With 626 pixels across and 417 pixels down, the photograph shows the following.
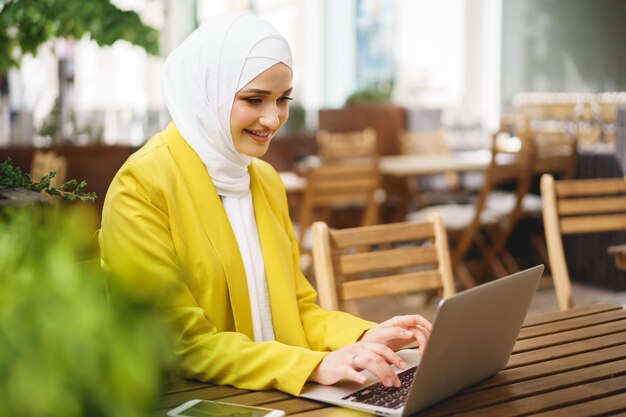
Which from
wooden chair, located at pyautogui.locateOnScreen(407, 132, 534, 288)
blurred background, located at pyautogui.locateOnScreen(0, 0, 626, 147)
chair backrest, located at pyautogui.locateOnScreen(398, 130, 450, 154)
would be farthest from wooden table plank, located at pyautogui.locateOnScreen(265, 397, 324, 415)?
blurred background, located at pyautogui.locateOnScreen(0, 0, 626, 147)

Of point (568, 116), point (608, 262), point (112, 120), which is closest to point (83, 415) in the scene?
point (608, 262)

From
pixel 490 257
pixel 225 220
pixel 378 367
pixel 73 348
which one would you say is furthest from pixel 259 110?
pixel 490 257

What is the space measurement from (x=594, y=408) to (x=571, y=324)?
1.76 ft

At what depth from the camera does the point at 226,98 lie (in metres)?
1.51

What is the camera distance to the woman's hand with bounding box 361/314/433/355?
139 centimetres

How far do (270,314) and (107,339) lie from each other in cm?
112

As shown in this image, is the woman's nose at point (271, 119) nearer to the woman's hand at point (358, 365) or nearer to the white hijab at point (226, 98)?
the white hijab at point (226, 98)

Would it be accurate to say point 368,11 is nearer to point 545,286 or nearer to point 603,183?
point 545,286

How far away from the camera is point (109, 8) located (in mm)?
3141

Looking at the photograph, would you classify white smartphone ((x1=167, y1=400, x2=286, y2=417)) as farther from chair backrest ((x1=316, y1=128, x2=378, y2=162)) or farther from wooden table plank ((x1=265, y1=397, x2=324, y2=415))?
chair backrest ((x1=316, y1=128, x2=378, y2=162))

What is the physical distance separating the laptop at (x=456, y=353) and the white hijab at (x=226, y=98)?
0.36 m

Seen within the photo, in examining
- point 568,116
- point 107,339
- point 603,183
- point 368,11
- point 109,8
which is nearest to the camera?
point 107,339

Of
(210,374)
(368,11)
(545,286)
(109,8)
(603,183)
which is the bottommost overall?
(545,286)

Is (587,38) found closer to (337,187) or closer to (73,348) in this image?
(337,187)
